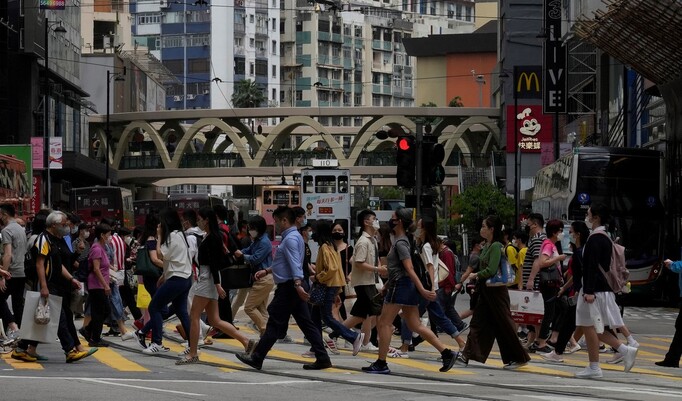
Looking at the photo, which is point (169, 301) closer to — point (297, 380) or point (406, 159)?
point (297, 380)

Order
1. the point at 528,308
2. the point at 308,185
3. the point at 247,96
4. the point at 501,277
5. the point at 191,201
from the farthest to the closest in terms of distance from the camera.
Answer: the point at 247,96 < the point at 191,201 < the point at 308,185 < the point at 528,308 < the point at 501,277

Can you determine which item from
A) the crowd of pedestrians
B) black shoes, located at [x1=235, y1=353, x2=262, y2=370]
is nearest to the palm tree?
the crowd of pedestrians

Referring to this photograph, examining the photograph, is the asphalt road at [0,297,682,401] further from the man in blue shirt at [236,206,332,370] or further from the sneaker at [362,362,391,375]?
the man in blue shirt at [236,206,332,370]

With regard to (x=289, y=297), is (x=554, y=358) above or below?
below

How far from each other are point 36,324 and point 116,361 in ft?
3.80

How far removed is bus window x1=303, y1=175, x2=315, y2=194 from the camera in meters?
57.9

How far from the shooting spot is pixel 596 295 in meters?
16.2

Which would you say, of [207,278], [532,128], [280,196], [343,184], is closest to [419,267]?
[207,278]

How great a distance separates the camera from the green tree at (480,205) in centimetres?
7975

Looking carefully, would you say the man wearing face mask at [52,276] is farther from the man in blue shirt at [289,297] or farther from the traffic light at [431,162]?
the traffic light at [431,162]

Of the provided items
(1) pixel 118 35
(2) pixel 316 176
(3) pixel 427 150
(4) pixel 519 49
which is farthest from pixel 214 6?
(3) pixel 427 150

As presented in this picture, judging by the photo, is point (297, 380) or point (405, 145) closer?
point (297, 380)

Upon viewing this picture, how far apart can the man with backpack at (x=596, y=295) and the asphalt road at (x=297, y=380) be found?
367 mm

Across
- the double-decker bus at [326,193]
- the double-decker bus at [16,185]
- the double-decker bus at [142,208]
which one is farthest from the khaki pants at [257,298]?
the double-decker bus at [142,208]
